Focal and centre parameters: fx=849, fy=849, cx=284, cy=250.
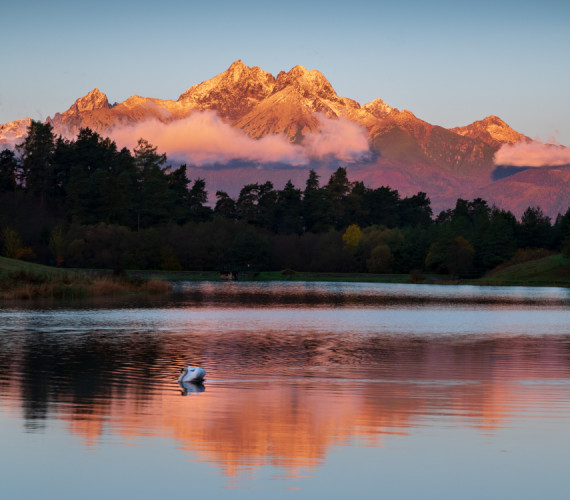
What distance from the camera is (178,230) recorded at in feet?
566

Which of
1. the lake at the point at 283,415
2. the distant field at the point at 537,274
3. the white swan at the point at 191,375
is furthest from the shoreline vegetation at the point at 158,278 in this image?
the white swan at the point at 191,375

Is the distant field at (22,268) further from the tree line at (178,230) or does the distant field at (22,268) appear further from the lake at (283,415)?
the tree line at (178,230)

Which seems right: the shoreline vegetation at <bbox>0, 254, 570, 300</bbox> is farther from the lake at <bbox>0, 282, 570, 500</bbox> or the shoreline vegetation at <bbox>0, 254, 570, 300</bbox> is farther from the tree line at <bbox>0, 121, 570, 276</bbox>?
the lake at <bbox>0, 282, 570, 500</bbox>

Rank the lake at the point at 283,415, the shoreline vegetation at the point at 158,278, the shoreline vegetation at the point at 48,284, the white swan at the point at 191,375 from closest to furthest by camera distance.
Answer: the lake at the point at 283,415
the white swan at the point at 191,375
the shoreline vegetation at the point at 48,284
the shoreline vegetation at the point at 158,278

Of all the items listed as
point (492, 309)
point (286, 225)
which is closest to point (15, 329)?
point (492, 309)

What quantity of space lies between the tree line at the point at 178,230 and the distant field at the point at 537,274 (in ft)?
14.0

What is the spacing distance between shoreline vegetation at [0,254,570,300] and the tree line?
16.6ft

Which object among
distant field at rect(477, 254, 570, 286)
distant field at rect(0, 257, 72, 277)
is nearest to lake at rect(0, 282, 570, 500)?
distant field at rect(0, 257, 72, 277)

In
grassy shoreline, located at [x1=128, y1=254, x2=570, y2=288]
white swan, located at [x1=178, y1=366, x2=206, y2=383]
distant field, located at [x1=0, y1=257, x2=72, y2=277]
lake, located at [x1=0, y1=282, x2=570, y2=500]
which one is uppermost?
distant field, located at [x1=0, y1=257, x2=72, y2=277]

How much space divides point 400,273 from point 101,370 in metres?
133

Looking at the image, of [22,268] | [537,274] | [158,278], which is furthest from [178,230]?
[22,268]

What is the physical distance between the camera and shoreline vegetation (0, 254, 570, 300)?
7238 centimetres

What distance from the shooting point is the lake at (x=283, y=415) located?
13.7 meters

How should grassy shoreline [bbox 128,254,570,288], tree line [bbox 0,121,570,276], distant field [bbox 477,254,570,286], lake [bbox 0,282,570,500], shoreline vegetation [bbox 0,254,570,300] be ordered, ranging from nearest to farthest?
lake [bbox 0,282,570,500] < shoreline vegetation [bbox 0,254,570,300] < distant field [bbox 477,254,570,286] < grassy shoreline [bbox 128,254,570,288] < tree line [bbox 0,121,570,276]
